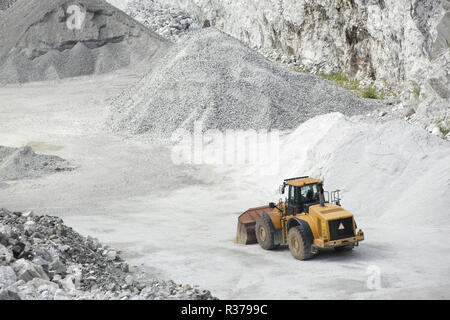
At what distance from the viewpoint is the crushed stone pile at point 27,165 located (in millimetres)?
21078

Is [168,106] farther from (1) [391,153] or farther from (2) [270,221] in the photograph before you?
(2) [270,221]

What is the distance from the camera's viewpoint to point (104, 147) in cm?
2505

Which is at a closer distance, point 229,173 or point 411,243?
point 411,243

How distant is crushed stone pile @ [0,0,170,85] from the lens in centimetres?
4262

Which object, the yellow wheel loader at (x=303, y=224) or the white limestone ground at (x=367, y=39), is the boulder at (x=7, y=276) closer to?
the yellow wheel loader at (x=303, y=224)

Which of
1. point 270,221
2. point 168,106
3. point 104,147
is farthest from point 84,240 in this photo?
point 168,106

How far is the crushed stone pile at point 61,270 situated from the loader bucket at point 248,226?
274cm

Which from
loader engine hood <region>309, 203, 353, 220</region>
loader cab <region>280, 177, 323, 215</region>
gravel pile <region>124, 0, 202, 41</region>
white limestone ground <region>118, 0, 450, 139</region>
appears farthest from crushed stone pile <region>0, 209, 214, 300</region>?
gravel pile <region>124, 0, 202, 41</region>

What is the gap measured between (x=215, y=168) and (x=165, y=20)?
3131 centimetres

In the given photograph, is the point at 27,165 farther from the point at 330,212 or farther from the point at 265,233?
the point at 330,212

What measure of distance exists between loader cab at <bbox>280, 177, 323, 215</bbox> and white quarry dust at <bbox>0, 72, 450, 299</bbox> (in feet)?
3.26

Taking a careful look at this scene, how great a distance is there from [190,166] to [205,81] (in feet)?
20.5

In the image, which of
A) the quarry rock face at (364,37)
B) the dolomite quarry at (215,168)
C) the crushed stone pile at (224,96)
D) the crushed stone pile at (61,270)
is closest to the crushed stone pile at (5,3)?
the dolomite quarry at (215,168)
